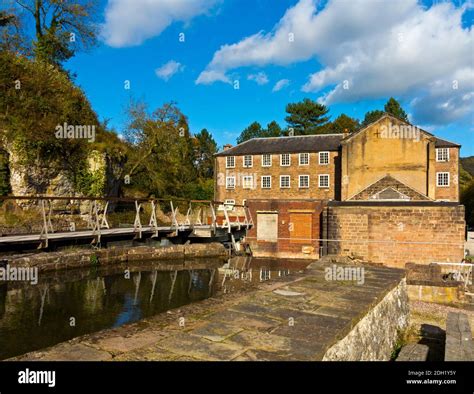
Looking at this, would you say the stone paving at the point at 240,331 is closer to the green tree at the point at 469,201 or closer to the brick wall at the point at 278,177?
the brick wall at the point at 278,177

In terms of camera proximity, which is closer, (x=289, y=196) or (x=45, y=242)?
(x=45, y=242)

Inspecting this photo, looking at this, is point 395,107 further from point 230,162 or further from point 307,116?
point 230,162

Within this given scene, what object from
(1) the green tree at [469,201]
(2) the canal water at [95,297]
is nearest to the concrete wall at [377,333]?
(2) the canal water at [95,297]

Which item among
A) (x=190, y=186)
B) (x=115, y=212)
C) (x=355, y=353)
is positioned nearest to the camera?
(x=355, y=353)

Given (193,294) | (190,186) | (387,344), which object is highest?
(190,186)

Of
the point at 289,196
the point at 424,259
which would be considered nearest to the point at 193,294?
the point at 424,259

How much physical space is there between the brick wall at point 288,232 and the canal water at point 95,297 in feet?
22.7

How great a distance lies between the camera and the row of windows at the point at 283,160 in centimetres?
3344

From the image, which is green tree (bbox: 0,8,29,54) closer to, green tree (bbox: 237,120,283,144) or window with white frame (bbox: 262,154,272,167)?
window with white frame (bbox: 262,154,272,167)

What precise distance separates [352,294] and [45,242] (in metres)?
8.91

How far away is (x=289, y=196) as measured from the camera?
3512cm

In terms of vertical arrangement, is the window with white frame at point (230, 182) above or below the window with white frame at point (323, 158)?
below

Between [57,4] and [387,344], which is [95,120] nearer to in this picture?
[57,4]

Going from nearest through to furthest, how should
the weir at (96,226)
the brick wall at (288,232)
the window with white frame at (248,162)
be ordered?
the weir at (96,226)
the brick wall at (288,232)
the window with white frame at (248,162)
